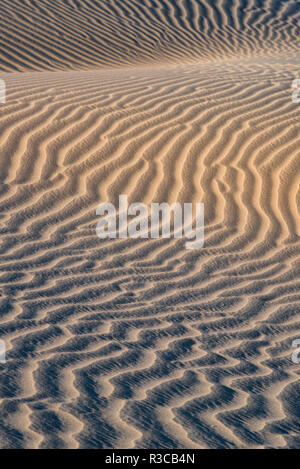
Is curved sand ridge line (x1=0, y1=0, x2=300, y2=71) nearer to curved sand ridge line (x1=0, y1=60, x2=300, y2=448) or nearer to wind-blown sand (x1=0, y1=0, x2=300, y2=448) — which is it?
wind-blown sand (x1=0, y1=0, x2=300, y2=448)

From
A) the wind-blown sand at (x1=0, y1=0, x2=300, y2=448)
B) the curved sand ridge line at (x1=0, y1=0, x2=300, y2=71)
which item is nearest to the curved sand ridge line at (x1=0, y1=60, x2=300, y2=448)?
the wind-blown sand at (x1=0, y1=0, x2=300, y2=448)

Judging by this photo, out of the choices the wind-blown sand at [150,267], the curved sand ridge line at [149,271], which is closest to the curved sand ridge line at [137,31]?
the wind-blown sand at [150,267]

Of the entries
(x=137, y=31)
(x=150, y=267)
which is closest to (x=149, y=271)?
(x=150, y=267)

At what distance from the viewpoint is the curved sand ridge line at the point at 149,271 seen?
359cm

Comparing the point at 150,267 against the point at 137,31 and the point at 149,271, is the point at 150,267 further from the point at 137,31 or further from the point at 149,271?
the point at 137,31

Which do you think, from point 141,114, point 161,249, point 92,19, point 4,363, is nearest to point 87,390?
point 4,363

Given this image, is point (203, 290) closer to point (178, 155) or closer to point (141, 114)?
point (178, 155)

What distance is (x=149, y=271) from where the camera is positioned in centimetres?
552

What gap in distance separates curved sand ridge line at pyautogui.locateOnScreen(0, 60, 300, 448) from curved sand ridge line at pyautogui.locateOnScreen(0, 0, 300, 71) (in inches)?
211

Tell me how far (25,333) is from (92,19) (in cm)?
1349

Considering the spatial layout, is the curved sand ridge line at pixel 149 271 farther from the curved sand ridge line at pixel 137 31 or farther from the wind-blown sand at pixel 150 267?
the curved sand ridge line at pixel 137 31

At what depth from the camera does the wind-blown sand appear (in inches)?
141

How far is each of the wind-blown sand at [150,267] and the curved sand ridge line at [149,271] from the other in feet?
0.05

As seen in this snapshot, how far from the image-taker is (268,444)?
335cm
